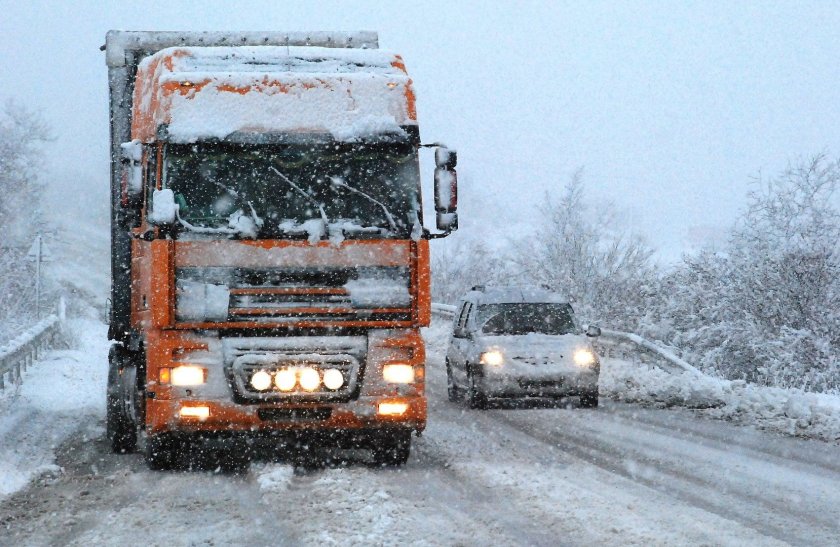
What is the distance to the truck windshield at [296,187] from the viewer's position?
29.3ft

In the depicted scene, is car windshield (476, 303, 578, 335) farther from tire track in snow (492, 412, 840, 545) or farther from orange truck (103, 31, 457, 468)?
orange truck (103, 31, 457, 468)

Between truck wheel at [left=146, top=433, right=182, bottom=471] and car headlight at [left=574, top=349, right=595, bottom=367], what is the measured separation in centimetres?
691

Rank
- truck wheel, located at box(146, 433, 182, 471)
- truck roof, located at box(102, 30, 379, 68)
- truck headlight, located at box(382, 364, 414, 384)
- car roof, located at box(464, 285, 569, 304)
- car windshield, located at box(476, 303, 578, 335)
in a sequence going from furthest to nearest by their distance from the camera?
car roof, located at box(464, 285, 569, 304) < car windshield, located at box(476, 303, 578, 335) < truck roof, located at box(102, 30, 379, 68) < truck wheel, located at box(146, 433, 182, 471) < truck headlight, located at box(382, 364, 414, 384)

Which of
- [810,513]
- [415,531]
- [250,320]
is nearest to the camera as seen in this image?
[415,531]

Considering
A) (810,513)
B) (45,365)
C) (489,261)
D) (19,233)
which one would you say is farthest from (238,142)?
(489,261)

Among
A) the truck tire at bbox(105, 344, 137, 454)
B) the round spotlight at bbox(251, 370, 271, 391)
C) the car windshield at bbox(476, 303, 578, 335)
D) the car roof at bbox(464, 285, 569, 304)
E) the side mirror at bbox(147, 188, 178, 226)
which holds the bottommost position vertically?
the truck tire at bbox(105, 344, 137, 454)

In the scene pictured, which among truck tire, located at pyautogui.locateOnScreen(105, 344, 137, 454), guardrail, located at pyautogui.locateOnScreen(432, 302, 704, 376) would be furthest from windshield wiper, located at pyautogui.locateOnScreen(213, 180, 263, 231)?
guardrail, located at pyautogui.locateOnScreen(432, 302, 704, 376)

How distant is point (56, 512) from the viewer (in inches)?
295

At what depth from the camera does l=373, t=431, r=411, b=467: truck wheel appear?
9562mm

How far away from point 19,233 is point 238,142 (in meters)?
37.2

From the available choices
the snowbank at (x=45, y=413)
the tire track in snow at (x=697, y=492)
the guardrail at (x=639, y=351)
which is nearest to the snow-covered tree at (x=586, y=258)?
the guardrail at (x=639, y=351)

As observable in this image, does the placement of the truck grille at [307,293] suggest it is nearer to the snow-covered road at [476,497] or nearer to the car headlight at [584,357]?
the snow-covered road at [476,497]

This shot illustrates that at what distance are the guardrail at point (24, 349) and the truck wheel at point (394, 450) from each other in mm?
6637

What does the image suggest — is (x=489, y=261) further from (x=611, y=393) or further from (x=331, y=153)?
(x=331, y=153)
